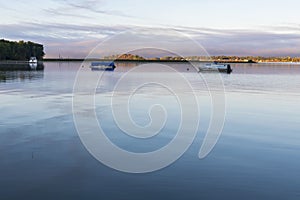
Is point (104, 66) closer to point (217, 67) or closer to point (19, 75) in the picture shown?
point (217, 67)

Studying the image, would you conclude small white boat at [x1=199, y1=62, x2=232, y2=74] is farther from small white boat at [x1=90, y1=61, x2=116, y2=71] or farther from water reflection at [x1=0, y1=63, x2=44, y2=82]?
water reflection at [x1=0, y1=63, x2=44, y2=82]

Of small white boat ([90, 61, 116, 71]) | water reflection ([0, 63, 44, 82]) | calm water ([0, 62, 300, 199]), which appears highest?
small white boat ([90, 61, 116, 71])

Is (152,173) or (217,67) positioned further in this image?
(217,67)

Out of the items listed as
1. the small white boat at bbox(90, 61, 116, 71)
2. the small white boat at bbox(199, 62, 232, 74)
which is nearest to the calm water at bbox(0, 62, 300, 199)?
the small white boat at bbox(199, 62, 232, 74)

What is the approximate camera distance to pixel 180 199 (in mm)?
11484

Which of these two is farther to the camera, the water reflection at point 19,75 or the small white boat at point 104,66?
the small white boat at point 104,66

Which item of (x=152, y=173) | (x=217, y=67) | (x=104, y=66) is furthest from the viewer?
(x=104, y=66)

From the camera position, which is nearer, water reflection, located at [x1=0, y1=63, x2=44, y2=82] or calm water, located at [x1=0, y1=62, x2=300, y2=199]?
calm water, located at [x1=0, y1=62, x2=300, y2=199]

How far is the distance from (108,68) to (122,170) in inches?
5233

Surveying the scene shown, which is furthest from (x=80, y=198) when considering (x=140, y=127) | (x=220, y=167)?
(x=140, y=127)

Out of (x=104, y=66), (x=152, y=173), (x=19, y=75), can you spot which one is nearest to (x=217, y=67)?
(x=104, y=66)

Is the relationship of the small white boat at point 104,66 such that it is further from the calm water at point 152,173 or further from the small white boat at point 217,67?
the calm water at point 152,173

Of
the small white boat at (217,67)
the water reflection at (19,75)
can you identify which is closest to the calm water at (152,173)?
the water reflection at (19,75)

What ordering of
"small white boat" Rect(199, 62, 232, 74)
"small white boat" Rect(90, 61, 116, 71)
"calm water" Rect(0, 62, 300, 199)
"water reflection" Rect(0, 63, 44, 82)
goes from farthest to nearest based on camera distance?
"small white boat" Rect(90, 61, 116, 71), "small white boat" Rect(199, 62, 232, 74), "water reflection" Rect(0, 63, 44, 82), "calm water" Rect(0, 62, 300, 199)
